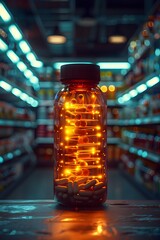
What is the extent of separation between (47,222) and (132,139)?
742 cm

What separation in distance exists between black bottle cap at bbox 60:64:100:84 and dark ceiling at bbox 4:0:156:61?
7057 millimetres

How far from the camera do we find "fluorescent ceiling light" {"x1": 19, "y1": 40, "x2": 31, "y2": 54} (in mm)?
7535

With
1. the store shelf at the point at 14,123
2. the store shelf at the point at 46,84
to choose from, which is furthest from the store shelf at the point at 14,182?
the store shelf at the point at 46,84

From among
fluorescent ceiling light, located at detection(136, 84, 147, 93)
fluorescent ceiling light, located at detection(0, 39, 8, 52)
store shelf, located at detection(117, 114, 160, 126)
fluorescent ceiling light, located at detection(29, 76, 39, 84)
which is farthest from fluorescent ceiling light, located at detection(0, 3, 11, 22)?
fluorescent ceiling light, located at detection(29, 76, 39, 84)

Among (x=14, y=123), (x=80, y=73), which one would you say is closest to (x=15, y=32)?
(x=14, y=123)

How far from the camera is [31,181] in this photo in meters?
8.42

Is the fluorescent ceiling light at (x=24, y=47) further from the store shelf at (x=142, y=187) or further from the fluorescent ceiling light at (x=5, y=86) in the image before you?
the store shelf at (x=142, y=187)

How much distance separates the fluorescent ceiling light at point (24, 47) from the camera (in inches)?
297

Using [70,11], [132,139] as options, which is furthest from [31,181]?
[70,11]

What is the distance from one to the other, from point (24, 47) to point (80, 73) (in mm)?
6726

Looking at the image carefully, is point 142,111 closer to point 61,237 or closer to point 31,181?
point 31,181

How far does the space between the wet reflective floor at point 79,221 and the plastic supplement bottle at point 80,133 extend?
9cm

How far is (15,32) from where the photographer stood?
262 inches

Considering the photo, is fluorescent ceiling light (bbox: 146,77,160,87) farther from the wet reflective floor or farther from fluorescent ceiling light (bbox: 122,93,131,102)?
the wet reflective floor
